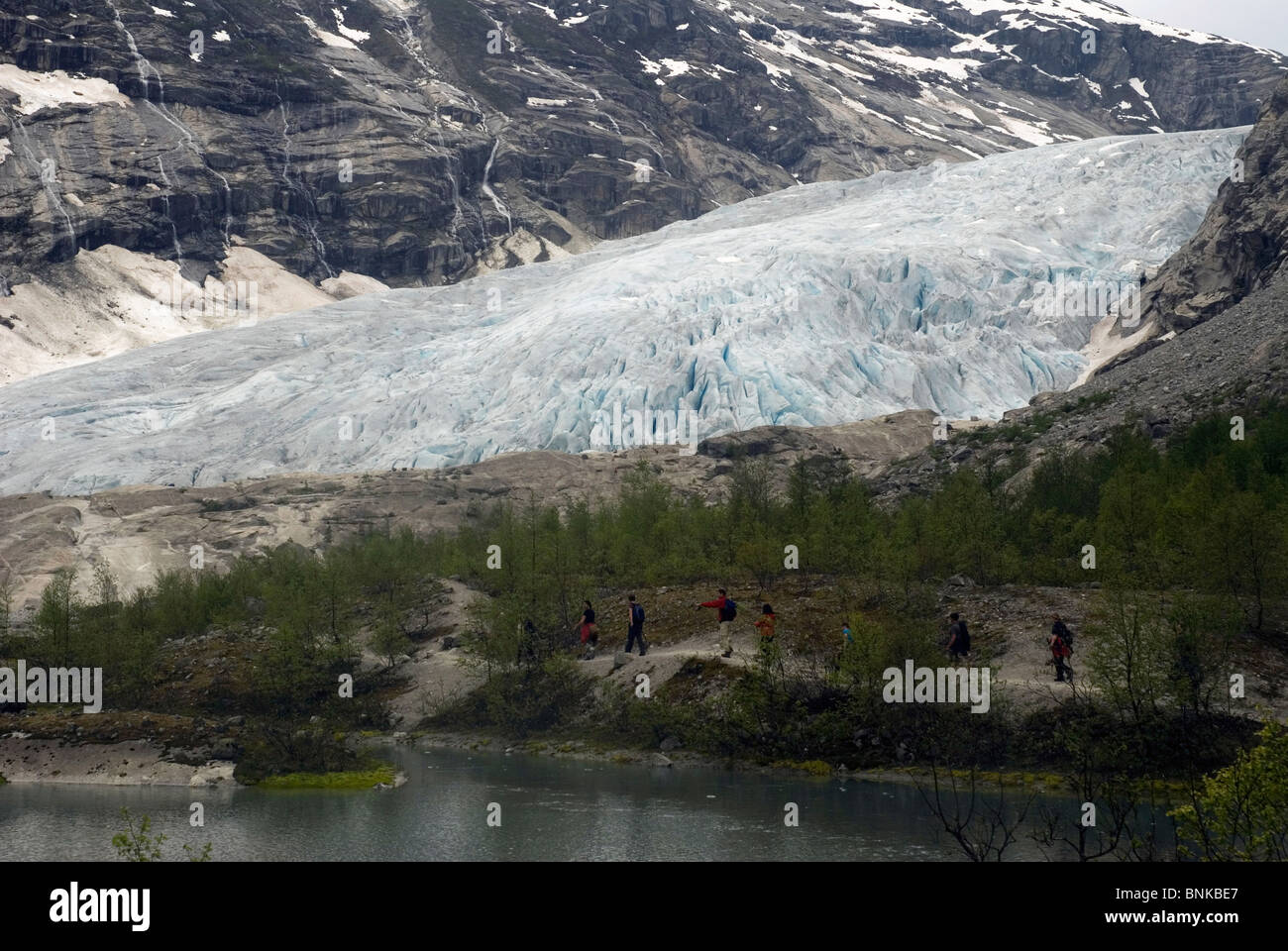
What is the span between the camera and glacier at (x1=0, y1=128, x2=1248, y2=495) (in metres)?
67.8

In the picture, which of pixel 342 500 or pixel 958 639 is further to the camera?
pixel 342 500

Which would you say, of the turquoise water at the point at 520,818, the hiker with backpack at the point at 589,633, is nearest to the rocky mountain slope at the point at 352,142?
the hiker with backpack at the point at 589,633

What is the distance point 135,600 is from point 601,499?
18.5 m

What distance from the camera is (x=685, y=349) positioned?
225 feet

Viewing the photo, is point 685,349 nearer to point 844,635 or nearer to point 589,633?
point 589,633

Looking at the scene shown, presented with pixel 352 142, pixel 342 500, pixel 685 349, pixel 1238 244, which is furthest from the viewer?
pixel 352 142

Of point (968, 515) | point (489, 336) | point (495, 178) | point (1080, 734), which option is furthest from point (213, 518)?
point (495, 178)

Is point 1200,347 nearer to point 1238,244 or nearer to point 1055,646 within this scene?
point 1238,244

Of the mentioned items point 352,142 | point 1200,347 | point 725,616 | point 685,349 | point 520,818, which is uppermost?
point 352,142

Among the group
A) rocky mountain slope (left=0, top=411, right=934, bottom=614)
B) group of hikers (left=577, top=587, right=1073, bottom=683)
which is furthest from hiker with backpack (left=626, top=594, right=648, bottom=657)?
rocky mountain slope (left=0, top=411, right=934, bottom=614)

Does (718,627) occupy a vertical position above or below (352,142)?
below

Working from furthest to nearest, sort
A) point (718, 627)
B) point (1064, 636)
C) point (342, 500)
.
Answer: point (342, 500) → point (718, 627) → point (1064, 636)

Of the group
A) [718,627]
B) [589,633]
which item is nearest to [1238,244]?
[718,627]

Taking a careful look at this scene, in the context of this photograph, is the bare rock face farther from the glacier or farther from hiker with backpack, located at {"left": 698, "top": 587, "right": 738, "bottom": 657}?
hiker with backpack, located at {"left": 698, "top": 587, "right": 738, "bottom": 657}
